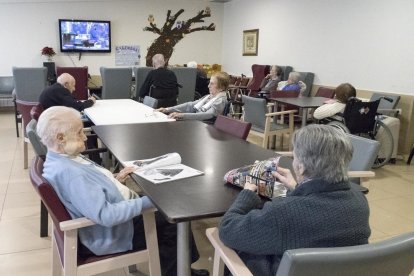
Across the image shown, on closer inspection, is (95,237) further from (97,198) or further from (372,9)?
(372,9)

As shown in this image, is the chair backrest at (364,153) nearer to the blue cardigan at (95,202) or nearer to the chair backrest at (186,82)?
the blue cardigan at (95,202)

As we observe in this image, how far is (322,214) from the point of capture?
107 cm

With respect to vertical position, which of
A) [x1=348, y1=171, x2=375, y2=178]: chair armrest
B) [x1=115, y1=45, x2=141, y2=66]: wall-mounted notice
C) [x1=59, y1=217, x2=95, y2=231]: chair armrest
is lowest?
[x1=59, y1=217, x2=95, y2=231]: chair armrest

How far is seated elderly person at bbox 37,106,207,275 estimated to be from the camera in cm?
144

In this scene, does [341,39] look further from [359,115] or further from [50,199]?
[50,199]

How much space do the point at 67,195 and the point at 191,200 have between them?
512 millimetres

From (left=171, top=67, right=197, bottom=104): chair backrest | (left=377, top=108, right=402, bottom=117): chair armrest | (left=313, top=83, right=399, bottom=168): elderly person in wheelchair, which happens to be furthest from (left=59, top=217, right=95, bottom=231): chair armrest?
(left=171, top=67, right=197, bottom=104): chair backrest

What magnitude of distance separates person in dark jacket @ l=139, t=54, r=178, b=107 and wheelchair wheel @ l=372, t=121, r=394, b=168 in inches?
110

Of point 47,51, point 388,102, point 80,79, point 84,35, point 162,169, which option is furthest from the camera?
point 84,35

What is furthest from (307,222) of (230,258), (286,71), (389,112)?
(286,71)

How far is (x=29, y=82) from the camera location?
5.93m

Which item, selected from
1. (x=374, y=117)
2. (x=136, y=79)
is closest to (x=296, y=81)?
(x=374, y=117)

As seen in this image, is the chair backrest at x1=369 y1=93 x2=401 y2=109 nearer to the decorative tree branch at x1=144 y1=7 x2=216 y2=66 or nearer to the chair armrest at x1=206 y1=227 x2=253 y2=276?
the chair armrest at x1=206 y1=227 x2=253 y2=276

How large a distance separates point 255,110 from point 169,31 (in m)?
6.00
